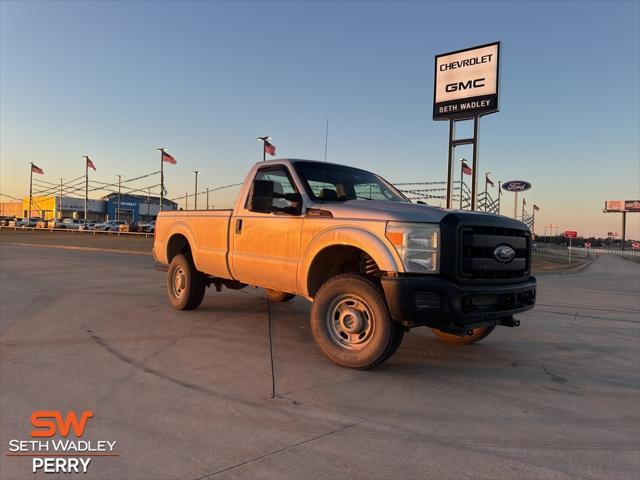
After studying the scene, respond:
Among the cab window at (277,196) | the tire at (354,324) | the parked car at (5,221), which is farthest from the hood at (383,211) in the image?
the parked car at (5,221)

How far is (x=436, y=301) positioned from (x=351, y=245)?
3.36ft

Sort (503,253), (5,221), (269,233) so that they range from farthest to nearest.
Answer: (5,221)
(269,233)
(503,253)

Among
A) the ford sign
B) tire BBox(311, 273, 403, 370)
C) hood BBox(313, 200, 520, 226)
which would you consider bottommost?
tire BBox(311, 273, 403, 370)

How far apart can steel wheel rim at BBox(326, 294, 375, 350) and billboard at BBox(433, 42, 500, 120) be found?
1431cm

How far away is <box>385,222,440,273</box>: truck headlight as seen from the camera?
4047 mm

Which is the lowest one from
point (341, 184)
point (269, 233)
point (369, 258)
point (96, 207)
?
point (369, 258)

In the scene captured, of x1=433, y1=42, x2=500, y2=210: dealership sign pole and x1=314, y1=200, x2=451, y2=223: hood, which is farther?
x1=433, y1=42, x2=500, y2=210: dealership sign pole

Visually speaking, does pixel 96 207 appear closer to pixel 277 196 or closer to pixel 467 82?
pixel 467 82

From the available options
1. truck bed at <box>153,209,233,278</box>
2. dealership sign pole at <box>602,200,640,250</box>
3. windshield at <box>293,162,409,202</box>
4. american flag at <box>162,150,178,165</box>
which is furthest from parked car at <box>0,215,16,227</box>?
dealership sign pole at <box>602,200,640,250</box>

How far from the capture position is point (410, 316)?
4.01 m

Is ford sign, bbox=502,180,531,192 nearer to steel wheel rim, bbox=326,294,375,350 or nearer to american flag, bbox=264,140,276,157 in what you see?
american flag, bbox=264,140,276,157

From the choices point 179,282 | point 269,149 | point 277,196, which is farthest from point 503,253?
point 269,149

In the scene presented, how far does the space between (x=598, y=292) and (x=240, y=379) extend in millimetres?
11893

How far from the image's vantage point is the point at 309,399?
3715 millimetres
